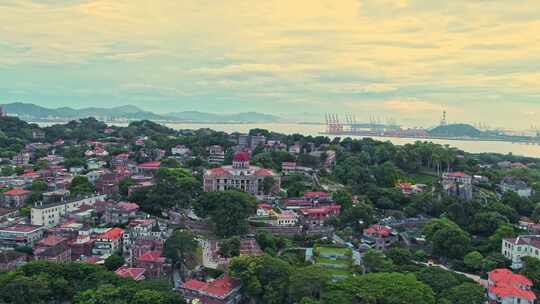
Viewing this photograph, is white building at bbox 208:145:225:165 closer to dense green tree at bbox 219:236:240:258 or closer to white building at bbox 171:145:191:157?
white building at bbox 171:145:191:157

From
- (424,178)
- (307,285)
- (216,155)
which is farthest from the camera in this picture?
(216,155)

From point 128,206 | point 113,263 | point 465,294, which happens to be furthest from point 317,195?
point 465,294

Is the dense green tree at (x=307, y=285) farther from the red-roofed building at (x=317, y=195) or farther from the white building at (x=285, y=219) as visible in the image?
the red-roofed building at (x=317, y=195)

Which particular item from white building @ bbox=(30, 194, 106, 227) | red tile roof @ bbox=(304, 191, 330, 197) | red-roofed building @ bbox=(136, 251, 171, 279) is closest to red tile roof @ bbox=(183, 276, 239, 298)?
red-roofed building @ bbox=(136, 251, 171, 279)

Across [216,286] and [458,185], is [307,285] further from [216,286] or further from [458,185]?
[458,185]

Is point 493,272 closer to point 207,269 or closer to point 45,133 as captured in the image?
point 207,269

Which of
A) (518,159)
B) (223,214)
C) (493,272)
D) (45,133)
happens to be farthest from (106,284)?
(518,159)

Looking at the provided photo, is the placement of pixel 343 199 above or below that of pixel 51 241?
above

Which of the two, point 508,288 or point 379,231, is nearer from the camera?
point 508,288
